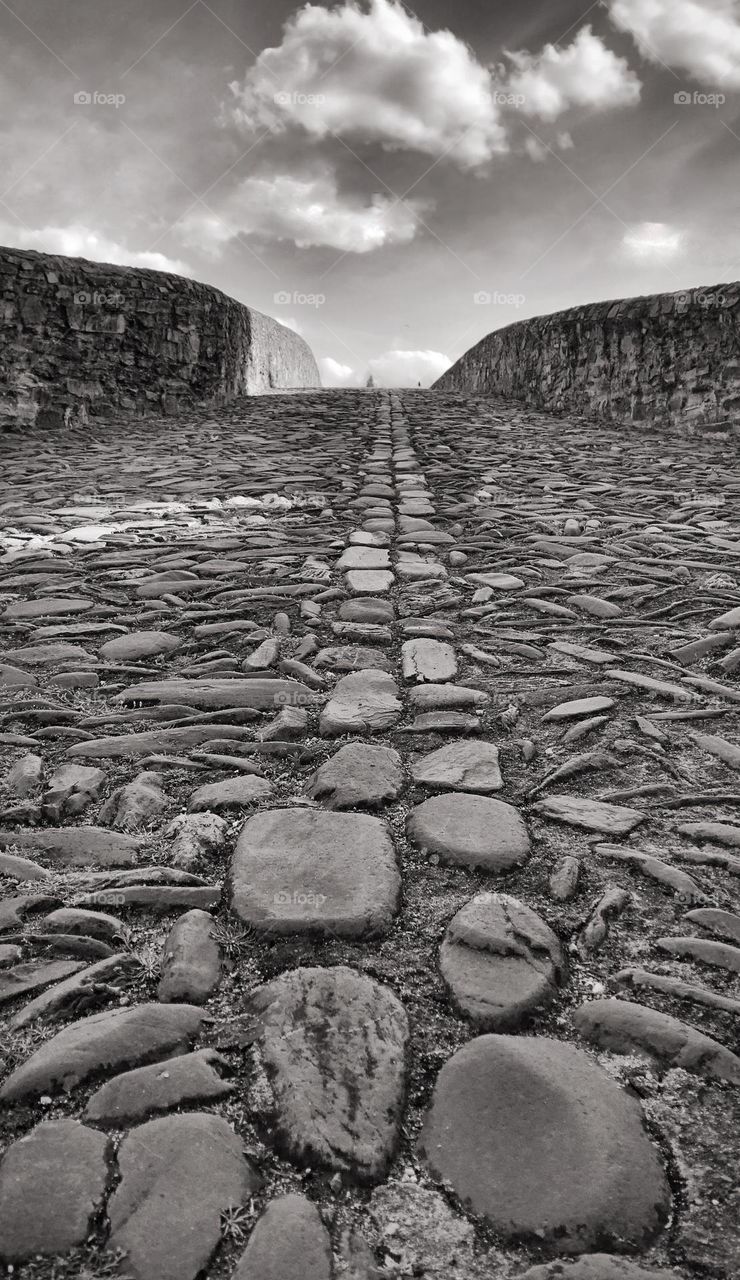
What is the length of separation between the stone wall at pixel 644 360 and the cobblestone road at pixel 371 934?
18.3 ft

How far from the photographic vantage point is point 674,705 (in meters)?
2.16

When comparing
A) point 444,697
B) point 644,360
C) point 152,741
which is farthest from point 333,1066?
point 644,360

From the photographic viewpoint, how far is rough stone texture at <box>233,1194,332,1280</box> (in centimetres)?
82

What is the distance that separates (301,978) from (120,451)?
7538 millimetres

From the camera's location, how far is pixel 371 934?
4.34ft

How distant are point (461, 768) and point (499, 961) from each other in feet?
2.12

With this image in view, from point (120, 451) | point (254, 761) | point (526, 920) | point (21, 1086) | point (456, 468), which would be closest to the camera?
point (21, 1086)

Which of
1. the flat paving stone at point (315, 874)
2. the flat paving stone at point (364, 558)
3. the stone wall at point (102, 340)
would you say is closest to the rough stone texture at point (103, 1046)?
the flat paving stone at point (315, 874)

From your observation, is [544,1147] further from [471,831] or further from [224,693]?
[224,693]

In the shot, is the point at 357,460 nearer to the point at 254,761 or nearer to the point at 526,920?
the point at 254,761

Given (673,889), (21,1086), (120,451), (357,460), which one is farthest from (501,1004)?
(120,451)

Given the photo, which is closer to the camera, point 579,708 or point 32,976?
point 32,976

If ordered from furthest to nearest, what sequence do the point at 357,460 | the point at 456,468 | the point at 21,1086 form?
1. the point at 357,460
2. the point at 456,468
3. the point at 21,1086

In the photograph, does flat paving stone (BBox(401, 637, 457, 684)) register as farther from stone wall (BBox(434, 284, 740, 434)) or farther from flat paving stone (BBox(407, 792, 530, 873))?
stone wall (BBox(434, 284, 740, 434))
